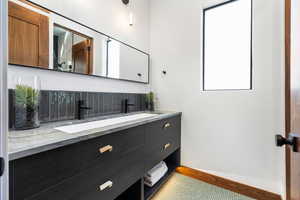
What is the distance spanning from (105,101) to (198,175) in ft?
5.19

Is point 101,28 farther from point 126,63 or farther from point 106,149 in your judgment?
point 106,149

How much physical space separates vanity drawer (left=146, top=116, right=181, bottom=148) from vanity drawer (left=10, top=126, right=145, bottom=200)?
35 cm

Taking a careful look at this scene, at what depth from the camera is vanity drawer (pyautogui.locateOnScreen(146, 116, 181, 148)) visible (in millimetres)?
1527

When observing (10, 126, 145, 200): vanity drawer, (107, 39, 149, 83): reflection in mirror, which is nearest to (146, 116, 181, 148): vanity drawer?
(10, 126, 145, 200): vanity drawer

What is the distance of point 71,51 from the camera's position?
4.67ft

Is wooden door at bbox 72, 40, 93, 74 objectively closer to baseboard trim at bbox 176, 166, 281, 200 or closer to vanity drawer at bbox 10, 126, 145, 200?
vanity drawer at bbox 10, 126, 145, 200

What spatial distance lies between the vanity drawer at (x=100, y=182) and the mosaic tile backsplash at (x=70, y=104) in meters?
0.61

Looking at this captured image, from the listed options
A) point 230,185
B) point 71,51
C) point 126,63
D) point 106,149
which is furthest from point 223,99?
point 71,51

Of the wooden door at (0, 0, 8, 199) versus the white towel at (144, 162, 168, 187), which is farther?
the white towel at (144, 162, 168, 187)

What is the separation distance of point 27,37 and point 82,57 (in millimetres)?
467

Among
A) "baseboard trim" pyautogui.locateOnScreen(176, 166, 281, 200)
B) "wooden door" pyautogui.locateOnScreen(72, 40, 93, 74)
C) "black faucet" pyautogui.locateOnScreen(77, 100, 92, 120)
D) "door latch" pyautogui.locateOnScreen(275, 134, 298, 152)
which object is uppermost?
"wooden door" pyautogui.locateOnScreen(72, 40, 93, 74)

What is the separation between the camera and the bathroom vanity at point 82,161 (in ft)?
2.13

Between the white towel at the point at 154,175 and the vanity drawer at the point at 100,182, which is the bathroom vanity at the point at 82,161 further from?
the white towel at the point at 154,175

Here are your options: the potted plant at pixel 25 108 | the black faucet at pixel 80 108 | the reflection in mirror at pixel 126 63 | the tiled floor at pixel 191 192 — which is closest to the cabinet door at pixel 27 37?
the potted plant at pixel 25 108
